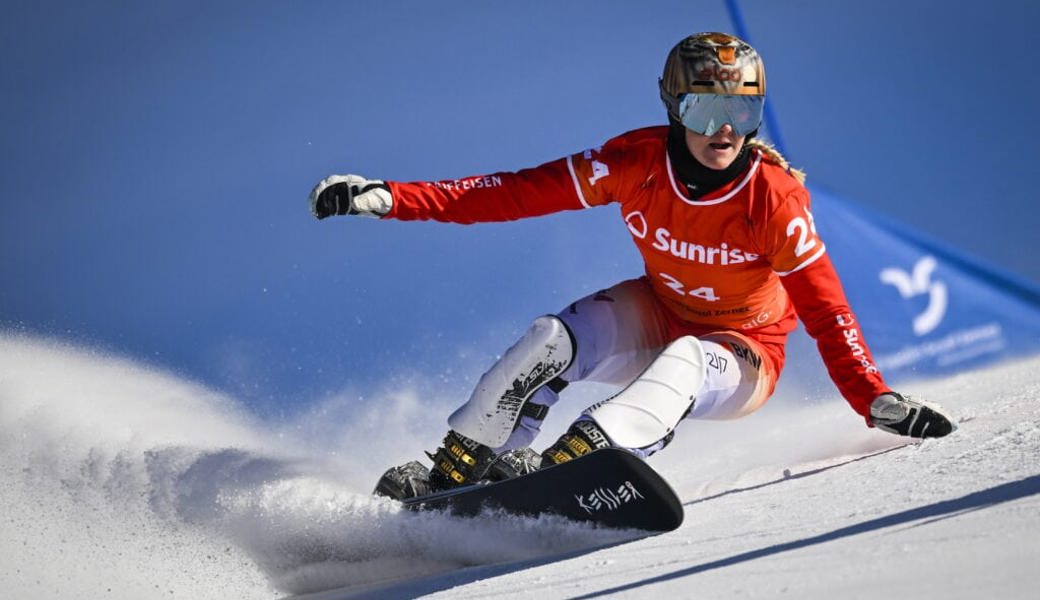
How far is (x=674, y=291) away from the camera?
4.04 metres

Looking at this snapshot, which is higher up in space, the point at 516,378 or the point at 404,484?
the point at 516,378

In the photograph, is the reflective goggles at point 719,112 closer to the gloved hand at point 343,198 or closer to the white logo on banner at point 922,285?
the gloved hand at point 343,198

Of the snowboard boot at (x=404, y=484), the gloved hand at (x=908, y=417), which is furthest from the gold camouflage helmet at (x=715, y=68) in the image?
the snowboard boot at (x=404, y=484)

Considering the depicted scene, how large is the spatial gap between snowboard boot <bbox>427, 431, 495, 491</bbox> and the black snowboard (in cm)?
64

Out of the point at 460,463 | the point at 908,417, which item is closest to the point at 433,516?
the point at 460,463

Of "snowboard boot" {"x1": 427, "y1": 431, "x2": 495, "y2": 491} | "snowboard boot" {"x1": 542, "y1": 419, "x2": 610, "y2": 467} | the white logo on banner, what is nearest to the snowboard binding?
"snowboard boot" {"x1": 427, "y1": 431, "x2": 495, "y2": 491}

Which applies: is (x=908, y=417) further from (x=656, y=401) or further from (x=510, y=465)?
(x=510, y=465)

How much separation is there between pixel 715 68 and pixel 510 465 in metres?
1.58

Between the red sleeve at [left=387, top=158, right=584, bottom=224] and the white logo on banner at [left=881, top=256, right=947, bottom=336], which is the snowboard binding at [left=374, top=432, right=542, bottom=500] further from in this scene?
the white logo on banner at [left=881, top=256, right=947, bottom=336]

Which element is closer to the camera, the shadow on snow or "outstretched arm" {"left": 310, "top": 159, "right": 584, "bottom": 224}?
the shadow on snow

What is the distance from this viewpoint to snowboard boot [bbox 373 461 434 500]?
12.6 feet

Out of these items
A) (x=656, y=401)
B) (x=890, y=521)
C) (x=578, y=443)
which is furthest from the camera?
(x=656, y=401)

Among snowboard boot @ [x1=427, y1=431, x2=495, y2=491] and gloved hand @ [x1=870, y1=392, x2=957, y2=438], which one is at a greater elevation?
snowboard boot @ [x1=427, y1=431, x2=495, y2=491]

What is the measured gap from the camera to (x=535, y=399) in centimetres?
398
